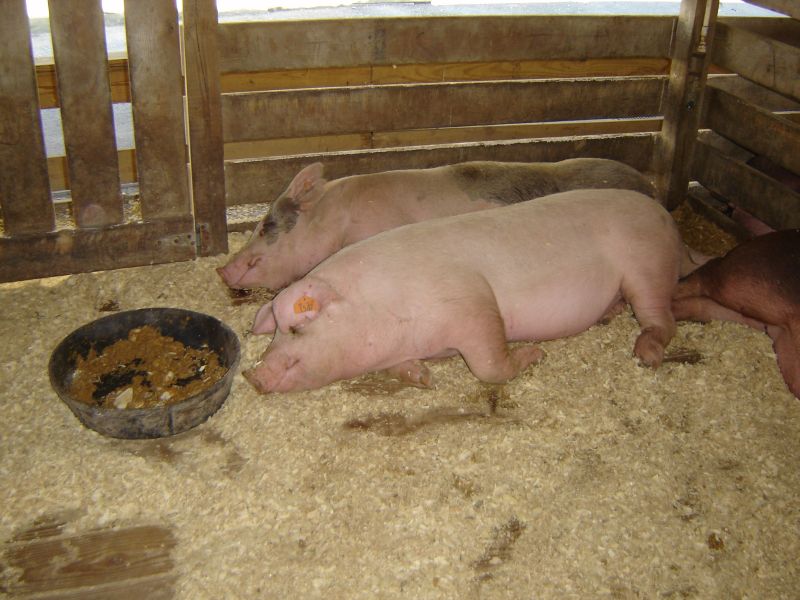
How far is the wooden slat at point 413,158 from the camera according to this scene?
188 inches

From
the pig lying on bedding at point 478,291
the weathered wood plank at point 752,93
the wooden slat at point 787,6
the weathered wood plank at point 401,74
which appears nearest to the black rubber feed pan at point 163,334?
the pig lying on bedding at point 478,291

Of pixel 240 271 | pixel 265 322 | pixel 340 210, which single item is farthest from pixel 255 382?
pixel 340 210

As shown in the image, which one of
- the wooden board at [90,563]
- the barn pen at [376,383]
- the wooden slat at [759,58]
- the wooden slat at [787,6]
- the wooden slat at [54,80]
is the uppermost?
the wooden slat at [787,6]

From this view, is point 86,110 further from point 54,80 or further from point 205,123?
point 54,80

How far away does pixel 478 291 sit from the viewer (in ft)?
10.6

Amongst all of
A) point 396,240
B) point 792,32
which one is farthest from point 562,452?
point 792,32

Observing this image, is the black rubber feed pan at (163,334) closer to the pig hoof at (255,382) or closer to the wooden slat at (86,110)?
the pig hoof at (255,382)

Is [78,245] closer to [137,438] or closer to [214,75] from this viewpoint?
[214,75]

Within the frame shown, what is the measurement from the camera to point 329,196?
14.0 feet

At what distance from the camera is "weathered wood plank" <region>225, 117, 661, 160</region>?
19.3 feet

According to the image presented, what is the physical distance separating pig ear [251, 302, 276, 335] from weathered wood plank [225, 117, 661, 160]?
2311 mm

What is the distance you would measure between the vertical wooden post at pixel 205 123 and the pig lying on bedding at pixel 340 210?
30cm

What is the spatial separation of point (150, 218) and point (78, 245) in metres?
0.42

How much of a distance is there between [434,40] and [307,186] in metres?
1.48
